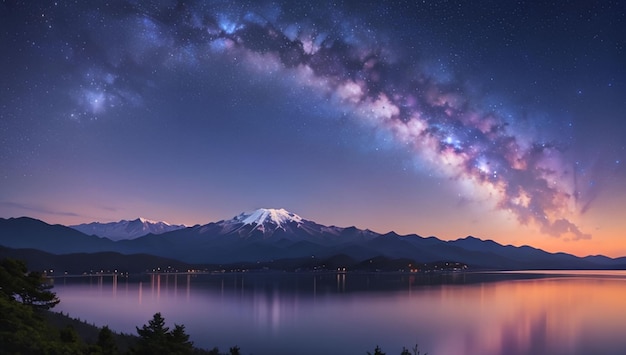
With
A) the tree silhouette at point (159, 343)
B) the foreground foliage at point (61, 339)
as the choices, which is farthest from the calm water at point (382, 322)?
the foreground foliage at point (61, 339)

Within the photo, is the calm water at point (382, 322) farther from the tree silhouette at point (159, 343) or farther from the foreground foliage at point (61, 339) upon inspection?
the foreground foliage at point (61, 339)

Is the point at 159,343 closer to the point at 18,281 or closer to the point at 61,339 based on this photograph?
the point at 61,339

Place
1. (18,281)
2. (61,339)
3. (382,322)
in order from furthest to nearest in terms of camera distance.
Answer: (382,322) < (18,281) < (61,339)

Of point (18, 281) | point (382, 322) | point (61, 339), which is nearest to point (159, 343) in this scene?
point (61, 339)

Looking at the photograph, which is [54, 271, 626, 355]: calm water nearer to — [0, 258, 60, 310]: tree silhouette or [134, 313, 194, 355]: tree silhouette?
[0, 258, 60, 310]: tree silhouette

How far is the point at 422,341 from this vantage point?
62.5 metres

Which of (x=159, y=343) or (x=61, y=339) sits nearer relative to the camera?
(x=61, y=339)

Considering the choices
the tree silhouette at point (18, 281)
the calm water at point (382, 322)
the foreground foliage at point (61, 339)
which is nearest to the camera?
the foreground foliage at point (61, 339)

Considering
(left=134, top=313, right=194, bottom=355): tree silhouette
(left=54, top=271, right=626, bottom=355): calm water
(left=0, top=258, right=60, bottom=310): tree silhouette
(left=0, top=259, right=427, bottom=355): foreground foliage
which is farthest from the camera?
(left=54, top=271, right=626, bottom=355): calm water

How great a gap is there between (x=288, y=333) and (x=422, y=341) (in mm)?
19270

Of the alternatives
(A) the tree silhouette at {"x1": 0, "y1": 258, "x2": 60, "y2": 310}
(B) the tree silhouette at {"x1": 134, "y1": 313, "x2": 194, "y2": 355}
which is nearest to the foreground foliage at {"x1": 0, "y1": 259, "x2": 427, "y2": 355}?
(B) the tree silhouette at {"x1": 134, "y1": 313, "x2": 194, "y2": 355}

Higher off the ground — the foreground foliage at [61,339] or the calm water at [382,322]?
the foreground foliage at [61,339]

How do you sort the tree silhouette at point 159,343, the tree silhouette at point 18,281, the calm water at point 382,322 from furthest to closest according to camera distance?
the calm water at point 382,322
the tree silhouette at point 18,281
the tree silhouette at point 159,343

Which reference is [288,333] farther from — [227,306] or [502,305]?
[502,305]
